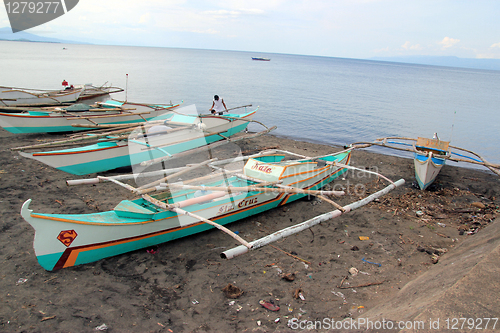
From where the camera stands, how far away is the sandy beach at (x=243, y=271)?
405 cm

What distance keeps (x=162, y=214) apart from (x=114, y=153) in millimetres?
4945

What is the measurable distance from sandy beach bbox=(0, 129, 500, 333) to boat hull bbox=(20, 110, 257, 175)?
707mm

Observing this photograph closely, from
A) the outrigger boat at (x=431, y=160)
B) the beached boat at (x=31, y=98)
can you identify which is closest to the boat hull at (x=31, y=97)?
the beached boat at (x=31, y=98)

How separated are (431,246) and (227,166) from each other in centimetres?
574

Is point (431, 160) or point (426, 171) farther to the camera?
point (431, 160)

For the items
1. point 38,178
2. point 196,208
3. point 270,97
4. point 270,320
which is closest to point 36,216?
point 196,208

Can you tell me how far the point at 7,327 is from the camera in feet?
12.0

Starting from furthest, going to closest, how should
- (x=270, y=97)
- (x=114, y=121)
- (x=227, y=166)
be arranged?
(x=270, y=97) → (x=114, y=121) → (x=227, y=166)

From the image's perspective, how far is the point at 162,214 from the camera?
5.50m

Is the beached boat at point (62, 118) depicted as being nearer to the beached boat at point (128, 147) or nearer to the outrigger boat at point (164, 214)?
the beached boat at point (128, 147)

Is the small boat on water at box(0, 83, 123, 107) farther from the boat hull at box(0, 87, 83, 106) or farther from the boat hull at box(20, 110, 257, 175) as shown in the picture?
the boat hull at box(20, 110, 257, 175)

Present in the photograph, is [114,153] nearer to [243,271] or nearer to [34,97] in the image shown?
[243,271]

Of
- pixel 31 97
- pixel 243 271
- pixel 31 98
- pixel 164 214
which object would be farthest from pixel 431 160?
pixel 31 97

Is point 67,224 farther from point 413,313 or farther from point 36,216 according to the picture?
point 413,313
